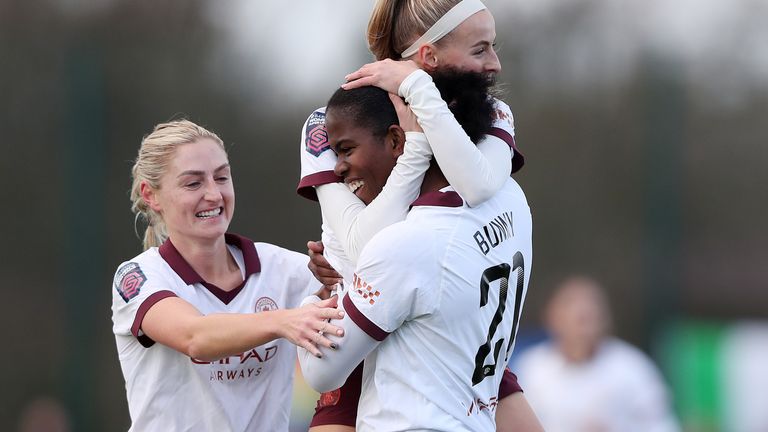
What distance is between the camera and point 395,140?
11.7ft

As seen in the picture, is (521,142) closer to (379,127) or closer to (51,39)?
(51,39)

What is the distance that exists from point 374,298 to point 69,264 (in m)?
9.12

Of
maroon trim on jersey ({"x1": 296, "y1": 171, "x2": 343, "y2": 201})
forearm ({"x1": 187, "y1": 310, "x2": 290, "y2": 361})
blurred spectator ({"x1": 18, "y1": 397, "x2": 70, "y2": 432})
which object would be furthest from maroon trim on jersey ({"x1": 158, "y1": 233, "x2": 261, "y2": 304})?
blurred spectator ({"x1": 18, "y1": 397, "x2": 70, "y2": 432})

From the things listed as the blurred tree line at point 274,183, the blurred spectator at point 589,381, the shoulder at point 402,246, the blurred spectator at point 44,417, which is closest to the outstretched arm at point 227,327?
the shoulder at point 402,246

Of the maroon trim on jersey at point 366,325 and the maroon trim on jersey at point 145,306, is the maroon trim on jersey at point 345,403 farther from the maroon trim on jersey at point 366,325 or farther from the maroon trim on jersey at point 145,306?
the maroon trim on jersey at point 145,306

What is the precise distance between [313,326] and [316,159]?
549 mm

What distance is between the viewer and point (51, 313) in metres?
12.2

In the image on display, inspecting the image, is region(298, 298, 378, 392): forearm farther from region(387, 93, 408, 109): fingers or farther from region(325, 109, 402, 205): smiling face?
region(387, 93, 408, 109): fingers

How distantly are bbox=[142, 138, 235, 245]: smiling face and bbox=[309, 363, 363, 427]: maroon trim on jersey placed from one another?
0.95 m

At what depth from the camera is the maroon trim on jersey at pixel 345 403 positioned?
12.0ft

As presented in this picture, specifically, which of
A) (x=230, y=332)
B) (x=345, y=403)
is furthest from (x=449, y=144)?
(x=230, y=332)

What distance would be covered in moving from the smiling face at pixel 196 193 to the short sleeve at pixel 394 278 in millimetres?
1148

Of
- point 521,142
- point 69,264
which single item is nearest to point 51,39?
point 69,264

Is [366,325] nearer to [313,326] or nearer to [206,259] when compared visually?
[313,326]
